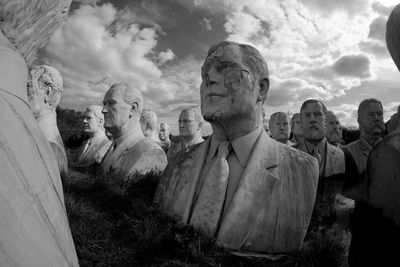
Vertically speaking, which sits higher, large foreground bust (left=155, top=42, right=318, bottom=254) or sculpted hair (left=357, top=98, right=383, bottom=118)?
sculpted hair (left=357, top=98, right=383, bottom=118)

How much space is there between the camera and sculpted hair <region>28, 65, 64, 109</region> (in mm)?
6359

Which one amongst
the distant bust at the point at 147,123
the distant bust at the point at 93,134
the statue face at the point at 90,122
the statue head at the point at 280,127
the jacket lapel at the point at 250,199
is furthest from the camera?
the distant bust at the point at 147,123

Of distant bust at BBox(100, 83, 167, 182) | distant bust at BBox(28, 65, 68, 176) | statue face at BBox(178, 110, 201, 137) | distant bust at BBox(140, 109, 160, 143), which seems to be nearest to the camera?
distant bust at BBox(100, 83, 167, 182)

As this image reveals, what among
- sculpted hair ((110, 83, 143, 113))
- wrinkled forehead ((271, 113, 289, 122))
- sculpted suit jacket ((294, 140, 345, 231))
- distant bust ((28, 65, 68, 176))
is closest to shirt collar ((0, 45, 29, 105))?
sculpted suit jacket ((294, 140, 345, 231))

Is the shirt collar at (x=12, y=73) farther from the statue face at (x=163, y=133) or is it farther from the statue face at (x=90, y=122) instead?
the statue face at (x=163, y=133)

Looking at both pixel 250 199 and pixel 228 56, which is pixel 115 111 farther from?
pixel 250 199

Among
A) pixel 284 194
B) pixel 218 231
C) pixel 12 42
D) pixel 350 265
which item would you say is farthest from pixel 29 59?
pixel 350 265

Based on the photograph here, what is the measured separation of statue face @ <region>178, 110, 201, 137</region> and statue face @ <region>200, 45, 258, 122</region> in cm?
662

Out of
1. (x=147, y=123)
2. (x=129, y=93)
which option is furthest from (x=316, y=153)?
(x=147, y=123)

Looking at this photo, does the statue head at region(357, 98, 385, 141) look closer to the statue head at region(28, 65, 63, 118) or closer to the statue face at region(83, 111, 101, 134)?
the statue head at region(28, 65, 63, 118)

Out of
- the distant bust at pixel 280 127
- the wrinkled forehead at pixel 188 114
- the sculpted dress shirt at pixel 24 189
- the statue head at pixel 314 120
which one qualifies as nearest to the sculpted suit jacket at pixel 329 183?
the statue head at pixel 314 120

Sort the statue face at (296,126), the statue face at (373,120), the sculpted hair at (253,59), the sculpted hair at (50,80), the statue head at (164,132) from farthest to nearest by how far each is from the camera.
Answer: the statue head at (164,132), the statue face at (296,126), the statue face at (373,120), the sculpted hair at (50,80), the sculpted hair at (253,59)

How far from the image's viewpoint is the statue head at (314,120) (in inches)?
256

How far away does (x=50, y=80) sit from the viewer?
6.41 metres
